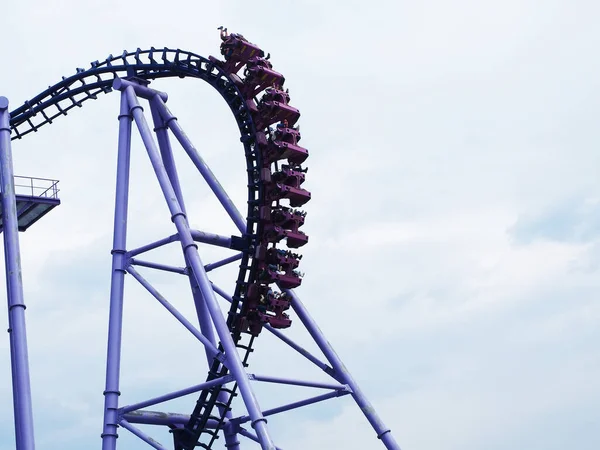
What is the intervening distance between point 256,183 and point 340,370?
11.6ft

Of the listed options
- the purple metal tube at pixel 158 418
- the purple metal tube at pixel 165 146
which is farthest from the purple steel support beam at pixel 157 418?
the purple metal tube at pixel 165 146

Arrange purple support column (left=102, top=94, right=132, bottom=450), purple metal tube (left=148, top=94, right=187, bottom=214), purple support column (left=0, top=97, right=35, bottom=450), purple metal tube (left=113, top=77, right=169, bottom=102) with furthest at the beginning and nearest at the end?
purple metal tube (left=148, top=94, right=187, bottom=214), purple metal tube (left=113, top=77, right=169, bottom=102), purple support column (left=102, top=94, right=132, bottom=450), purple support column (left=0, top=97, right=35, bottom=450)

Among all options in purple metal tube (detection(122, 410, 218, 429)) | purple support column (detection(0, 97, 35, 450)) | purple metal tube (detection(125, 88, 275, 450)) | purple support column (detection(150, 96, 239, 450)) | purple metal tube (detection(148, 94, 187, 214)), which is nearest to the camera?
purple metal tube (detection(125, 88, 275, 450))

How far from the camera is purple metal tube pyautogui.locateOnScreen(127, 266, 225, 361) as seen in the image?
1950 cm

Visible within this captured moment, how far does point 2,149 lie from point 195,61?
3.81 m

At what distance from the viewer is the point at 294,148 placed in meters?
21.8

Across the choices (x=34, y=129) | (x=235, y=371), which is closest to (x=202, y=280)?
(x=235, y=371)

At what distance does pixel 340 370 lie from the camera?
21703mm

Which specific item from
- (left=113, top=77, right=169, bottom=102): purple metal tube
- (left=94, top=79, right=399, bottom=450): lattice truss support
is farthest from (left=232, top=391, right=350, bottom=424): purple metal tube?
(left=113, top=77, right=169, bottom=102): purple metal tube

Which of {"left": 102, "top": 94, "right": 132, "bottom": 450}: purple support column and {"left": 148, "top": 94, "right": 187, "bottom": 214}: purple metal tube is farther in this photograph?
{"left": 148, "top": 94, "right": 187, "bottom": 214}: purple metal tube

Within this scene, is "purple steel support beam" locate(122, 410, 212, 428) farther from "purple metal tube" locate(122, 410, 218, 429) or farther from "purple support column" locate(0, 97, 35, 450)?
"purple support column" locate(0, 97, 35, 450)

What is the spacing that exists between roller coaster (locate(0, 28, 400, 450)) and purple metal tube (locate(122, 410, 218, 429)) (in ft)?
0.07

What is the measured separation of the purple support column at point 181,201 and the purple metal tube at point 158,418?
1.71ft

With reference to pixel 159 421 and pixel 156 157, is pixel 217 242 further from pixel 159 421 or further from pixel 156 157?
pixel 159 421
